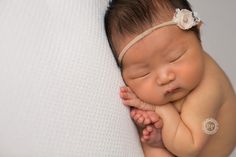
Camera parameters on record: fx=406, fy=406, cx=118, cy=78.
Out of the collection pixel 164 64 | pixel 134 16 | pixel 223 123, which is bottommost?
pixel 223 123

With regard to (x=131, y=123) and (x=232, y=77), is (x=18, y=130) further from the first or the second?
(x=232, y=77)

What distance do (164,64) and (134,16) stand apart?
0.11 meters

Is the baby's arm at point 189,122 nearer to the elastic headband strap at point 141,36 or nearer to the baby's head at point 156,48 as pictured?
the baby's head at point 156,48

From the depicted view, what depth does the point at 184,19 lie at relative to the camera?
0.83 m

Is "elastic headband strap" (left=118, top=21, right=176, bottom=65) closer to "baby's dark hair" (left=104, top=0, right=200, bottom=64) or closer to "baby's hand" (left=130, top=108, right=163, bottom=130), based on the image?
"baby's dark hair" (left=104, top=0, right=200, bottom=64)

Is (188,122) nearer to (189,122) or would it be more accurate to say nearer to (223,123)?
(189,122)

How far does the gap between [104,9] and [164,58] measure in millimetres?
177

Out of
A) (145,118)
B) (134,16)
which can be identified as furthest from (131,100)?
(134,16)

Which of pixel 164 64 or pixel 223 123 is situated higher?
pixel 164 64

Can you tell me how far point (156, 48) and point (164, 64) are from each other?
0.12ft

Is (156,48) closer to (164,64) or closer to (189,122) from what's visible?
(164,64)

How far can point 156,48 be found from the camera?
2.65ft

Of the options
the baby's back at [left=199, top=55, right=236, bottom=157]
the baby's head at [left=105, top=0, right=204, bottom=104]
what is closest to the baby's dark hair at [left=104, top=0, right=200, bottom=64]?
the baby's head at [left=105, top=0, right=204, bottom=104]

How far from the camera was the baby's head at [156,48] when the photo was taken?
2.66 ft
